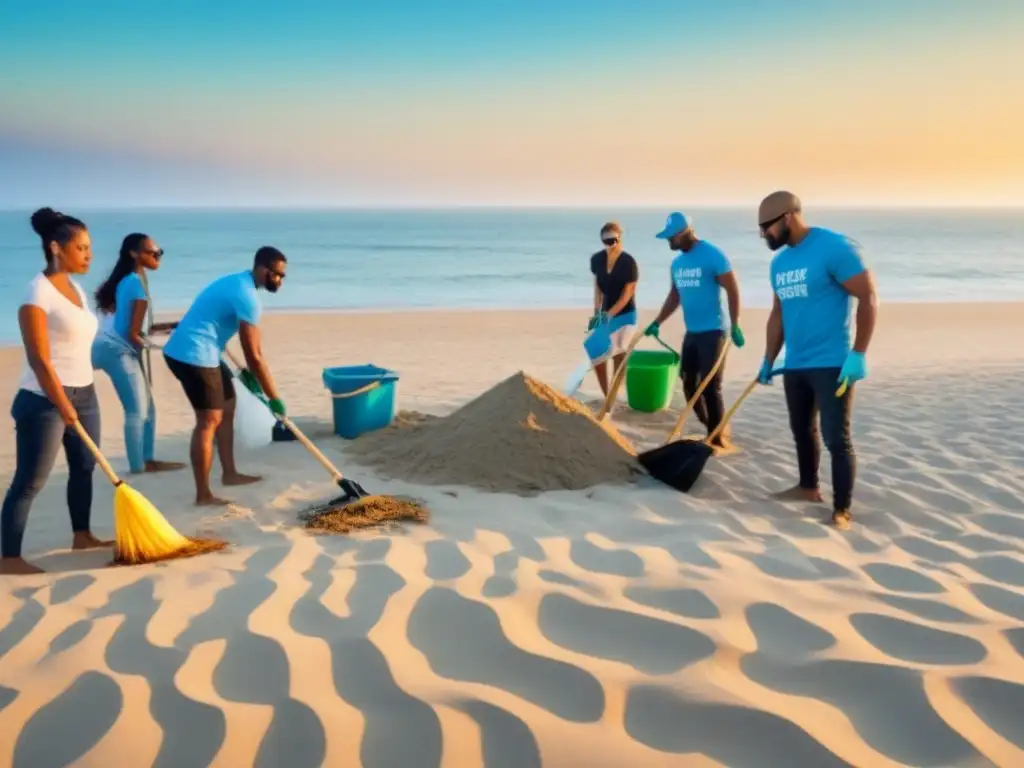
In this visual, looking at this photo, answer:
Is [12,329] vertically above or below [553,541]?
below

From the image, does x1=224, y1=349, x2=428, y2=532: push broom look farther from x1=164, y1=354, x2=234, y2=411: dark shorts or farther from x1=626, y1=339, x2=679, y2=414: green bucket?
x1=626, y1=339, x2=679, y2=414: green bucket

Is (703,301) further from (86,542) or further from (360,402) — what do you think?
(86,542)

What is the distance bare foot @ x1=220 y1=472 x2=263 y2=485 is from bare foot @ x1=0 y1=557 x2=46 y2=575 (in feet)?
4.60

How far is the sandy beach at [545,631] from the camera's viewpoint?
197 cm

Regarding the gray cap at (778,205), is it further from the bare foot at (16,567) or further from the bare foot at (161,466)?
the bare foot at (161,466)

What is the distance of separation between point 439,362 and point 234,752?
818cm

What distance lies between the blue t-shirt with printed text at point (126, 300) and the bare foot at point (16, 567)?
1.75 meters

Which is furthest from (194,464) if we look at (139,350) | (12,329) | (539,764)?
(12,329)

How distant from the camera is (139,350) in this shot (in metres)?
4.82

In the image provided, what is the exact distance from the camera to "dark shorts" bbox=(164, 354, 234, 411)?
4.25 m

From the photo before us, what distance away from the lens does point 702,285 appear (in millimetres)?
5422

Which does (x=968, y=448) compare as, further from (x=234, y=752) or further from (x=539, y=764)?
(x=234, y=752)

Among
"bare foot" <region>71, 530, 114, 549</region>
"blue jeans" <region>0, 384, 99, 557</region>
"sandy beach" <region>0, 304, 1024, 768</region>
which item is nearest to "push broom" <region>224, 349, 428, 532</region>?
"sandy beach" <region>0, 304, 1024, 768</region>

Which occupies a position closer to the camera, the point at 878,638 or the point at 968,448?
the point at 878,638
